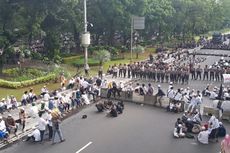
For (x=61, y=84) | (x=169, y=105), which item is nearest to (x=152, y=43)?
(x=61, y=84)

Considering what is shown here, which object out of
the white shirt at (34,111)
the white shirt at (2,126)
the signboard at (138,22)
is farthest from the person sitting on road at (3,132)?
the signboard at (138,22)

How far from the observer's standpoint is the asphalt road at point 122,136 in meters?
20.1

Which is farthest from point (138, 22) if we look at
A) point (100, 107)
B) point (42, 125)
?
point (42, 125)

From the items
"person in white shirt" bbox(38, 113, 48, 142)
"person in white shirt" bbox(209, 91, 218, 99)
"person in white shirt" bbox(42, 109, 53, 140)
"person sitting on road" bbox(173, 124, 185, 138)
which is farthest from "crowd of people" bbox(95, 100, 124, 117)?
"person in white shirt" bbox(209, 91, 218, 99)

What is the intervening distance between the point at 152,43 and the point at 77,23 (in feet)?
70.4

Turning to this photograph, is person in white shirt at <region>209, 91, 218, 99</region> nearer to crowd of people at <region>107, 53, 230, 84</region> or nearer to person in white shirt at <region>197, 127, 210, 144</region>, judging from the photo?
crowd of people at <region>107, 53, 230, 84</region>

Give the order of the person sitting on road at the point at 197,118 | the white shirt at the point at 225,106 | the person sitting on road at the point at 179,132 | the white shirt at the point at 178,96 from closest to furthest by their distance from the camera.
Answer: the person sitting on road at the point at 179,132
the person sitting on road at the point at 197,118
the white shirt at the point at 225,106
the white shirt at the point at 178,96

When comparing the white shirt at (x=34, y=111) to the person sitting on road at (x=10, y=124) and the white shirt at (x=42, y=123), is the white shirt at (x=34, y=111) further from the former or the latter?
the white shirt at (x=42, y=123)

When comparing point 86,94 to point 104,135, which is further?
point 86,94

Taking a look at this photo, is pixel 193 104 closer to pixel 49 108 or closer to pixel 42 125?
pixel 49 108

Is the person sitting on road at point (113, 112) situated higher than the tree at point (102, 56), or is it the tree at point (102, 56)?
the tree at point (102, 56)

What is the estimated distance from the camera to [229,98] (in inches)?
1054

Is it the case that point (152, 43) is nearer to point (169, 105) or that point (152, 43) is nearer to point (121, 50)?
point (121, 50)

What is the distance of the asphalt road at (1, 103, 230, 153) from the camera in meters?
20.1
